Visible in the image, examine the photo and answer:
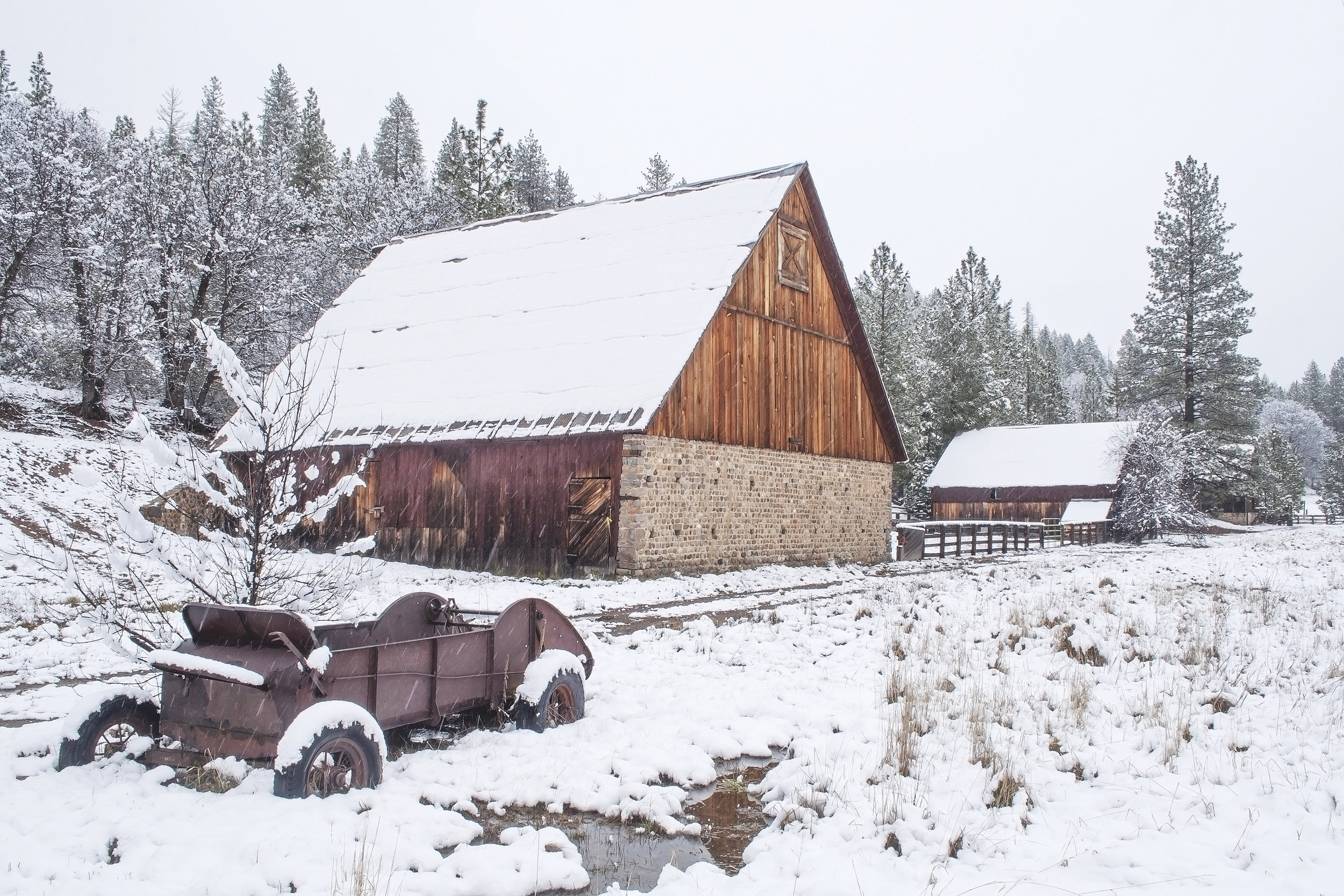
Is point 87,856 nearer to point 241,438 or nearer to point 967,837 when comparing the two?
point 241,438

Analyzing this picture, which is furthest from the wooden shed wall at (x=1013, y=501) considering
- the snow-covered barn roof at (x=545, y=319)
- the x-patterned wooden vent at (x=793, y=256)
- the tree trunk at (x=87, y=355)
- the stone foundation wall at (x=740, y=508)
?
the tree trunk at (x=87, y=355)

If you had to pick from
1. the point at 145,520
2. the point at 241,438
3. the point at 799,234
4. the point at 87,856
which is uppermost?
the point at 799,234

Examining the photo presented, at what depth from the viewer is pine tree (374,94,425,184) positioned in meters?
61.0

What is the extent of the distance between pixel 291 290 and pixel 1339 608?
33122 mm

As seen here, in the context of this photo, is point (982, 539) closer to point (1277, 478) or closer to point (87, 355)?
point (87, 355)

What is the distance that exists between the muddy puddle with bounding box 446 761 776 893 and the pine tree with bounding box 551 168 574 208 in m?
58.6

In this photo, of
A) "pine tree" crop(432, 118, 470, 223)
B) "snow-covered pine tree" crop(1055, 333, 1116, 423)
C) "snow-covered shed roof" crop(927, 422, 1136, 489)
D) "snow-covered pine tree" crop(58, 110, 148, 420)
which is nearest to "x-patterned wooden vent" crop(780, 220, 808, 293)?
"snow-covered pine tree" crop(58, 110, 148, 420)

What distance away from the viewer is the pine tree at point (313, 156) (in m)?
52.4

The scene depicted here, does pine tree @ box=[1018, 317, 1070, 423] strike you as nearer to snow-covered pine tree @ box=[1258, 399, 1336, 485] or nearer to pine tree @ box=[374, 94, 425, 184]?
pine tree @ box=[374, 94, 425, 184]

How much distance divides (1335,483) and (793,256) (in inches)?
3021

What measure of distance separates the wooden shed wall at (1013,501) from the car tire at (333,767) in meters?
42.3

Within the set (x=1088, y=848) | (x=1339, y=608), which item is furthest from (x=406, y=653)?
(x=1339, y=608)

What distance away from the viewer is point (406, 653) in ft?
17.9

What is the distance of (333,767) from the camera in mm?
4770
